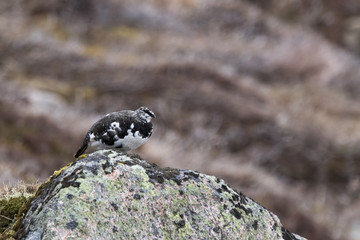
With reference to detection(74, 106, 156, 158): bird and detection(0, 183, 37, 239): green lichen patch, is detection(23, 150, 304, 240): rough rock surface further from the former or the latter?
detection(74, 106, 156, 158): bird

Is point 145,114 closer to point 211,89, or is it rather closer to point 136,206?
point 136,206

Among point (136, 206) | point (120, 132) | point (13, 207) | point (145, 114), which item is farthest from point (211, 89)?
point (136, 206)

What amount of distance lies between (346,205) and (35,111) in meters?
10.2

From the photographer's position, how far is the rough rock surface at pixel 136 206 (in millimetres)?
4637

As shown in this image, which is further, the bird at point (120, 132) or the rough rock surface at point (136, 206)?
the bird at point (120, 132)

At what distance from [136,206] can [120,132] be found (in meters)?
1.86

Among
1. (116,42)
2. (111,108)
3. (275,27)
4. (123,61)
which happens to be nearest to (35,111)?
(111,108)

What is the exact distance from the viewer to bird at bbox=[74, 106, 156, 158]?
672 cm

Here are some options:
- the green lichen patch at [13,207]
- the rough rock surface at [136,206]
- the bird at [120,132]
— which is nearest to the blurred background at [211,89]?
the green lichen patch at [13,207]

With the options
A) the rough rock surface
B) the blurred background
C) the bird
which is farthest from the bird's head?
the blurred background


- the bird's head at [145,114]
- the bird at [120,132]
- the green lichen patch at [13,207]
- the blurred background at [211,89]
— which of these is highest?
the blurred background at [211,89]

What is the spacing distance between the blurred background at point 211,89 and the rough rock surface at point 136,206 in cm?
687

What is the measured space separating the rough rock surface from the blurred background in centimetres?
687

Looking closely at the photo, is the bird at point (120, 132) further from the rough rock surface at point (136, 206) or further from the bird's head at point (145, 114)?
the rough rock surface at point (136, 206)
